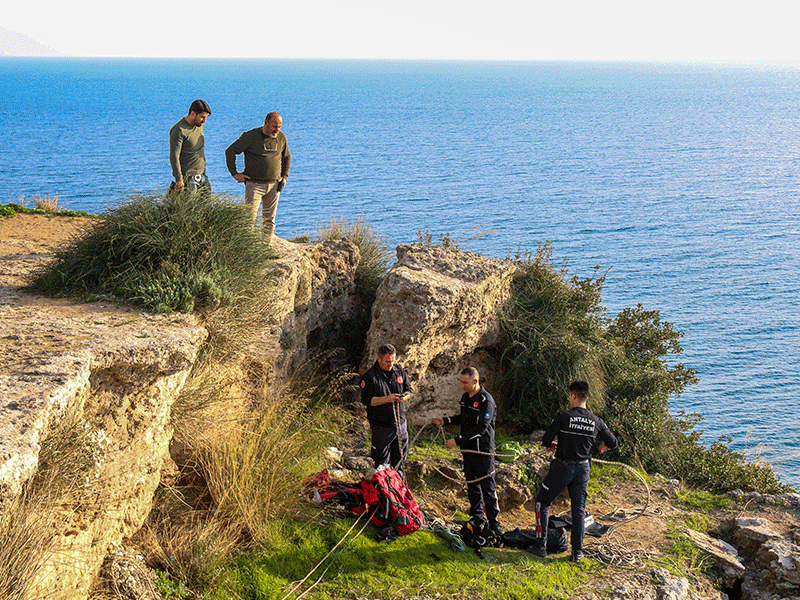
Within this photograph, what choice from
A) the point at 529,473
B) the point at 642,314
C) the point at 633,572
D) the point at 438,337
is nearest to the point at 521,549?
the point at 633,572

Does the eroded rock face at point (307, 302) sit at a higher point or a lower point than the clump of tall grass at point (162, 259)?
lower

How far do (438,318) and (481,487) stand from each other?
3514 millimetres

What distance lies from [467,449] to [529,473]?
345 cm

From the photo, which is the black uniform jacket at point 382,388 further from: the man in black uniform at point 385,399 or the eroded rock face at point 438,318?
the eroded rock face at point 438,318

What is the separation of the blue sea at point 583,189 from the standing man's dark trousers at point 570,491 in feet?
19.3

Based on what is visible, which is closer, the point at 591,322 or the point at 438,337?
the point at 438,337

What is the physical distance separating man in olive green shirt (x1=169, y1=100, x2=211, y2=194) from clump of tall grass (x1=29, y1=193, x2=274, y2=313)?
50 cm

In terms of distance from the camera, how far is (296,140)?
271 ft

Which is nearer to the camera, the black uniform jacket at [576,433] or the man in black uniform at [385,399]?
the black uniform jacket at [576,433]

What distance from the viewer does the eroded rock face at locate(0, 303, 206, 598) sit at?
5758 millimetres

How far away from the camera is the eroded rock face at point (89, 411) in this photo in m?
5.76

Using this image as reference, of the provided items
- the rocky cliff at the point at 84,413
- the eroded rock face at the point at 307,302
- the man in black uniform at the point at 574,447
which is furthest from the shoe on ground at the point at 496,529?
the rocky cliff at the point at 84,413

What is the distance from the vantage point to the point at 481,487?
8.52 m

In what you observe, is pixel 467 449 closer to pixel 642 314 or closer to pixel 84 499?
pixel 84 499
